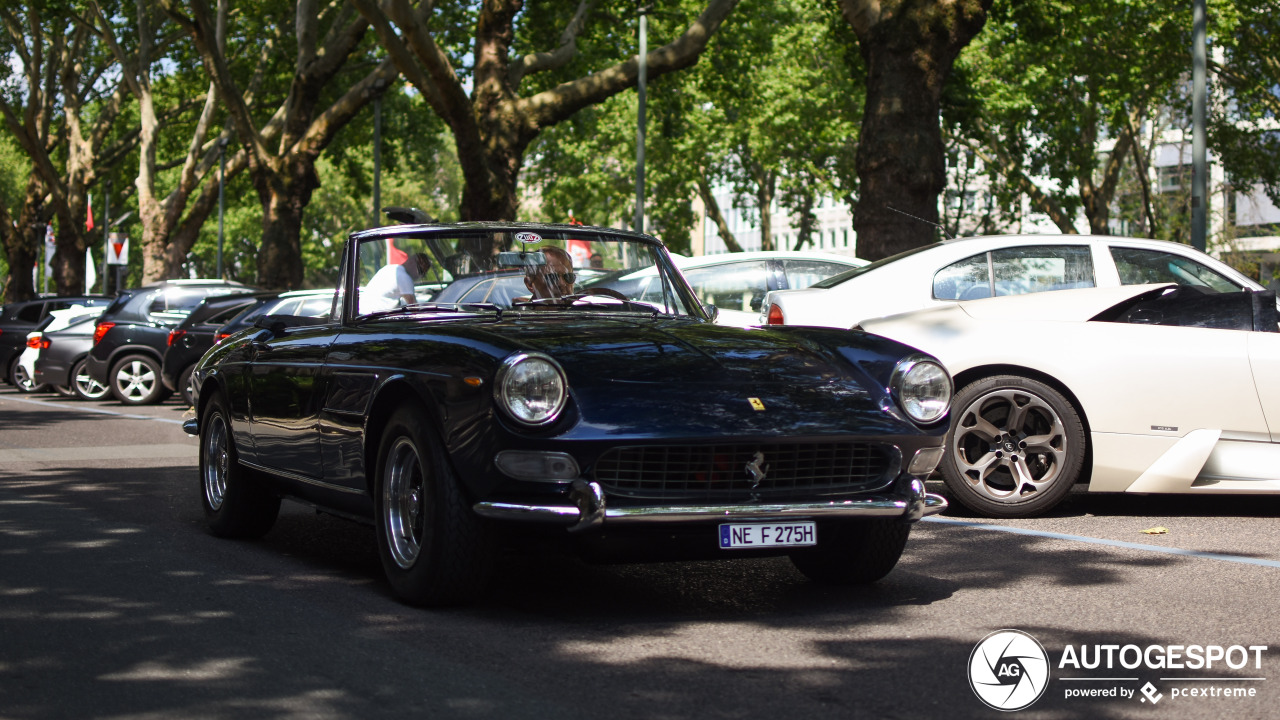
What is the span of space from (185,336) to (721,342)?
13.3m

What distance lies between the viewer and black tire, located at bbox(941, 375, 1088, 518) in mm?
8180

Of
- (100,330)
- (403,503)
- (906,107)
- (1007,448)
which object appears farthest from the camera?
(100,330)

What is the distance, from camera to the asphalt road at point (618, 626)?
4.36m

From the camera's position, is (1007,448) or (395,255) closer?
(395,255)

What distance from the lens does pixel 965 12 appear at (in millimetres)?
15195

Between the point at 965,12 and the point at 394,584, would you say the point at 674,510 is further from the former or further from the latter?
the point at 965,12

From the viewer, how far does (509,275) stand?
6.89m

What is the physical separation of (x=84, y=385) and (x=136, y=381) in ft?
5.14

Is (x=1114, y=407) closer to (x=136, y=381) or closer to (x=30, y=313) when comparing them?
(x=136, y=381)

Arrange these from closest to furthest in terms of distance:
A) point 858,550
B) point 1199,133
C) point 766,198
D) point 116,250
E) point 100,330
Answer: point 858,550 → point 100,330 → point 1199,133 → point 116,250 → point 766,198

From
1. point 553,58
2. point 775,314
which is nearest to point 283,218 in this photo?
point 553,58

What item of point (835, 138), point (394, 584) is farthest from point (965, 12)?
point (835, 138)

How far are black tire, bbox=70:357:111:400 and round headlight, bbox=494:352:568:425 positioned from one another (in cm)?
1679

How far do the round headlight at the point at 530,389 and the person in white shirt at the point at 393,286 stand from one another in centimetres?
173
